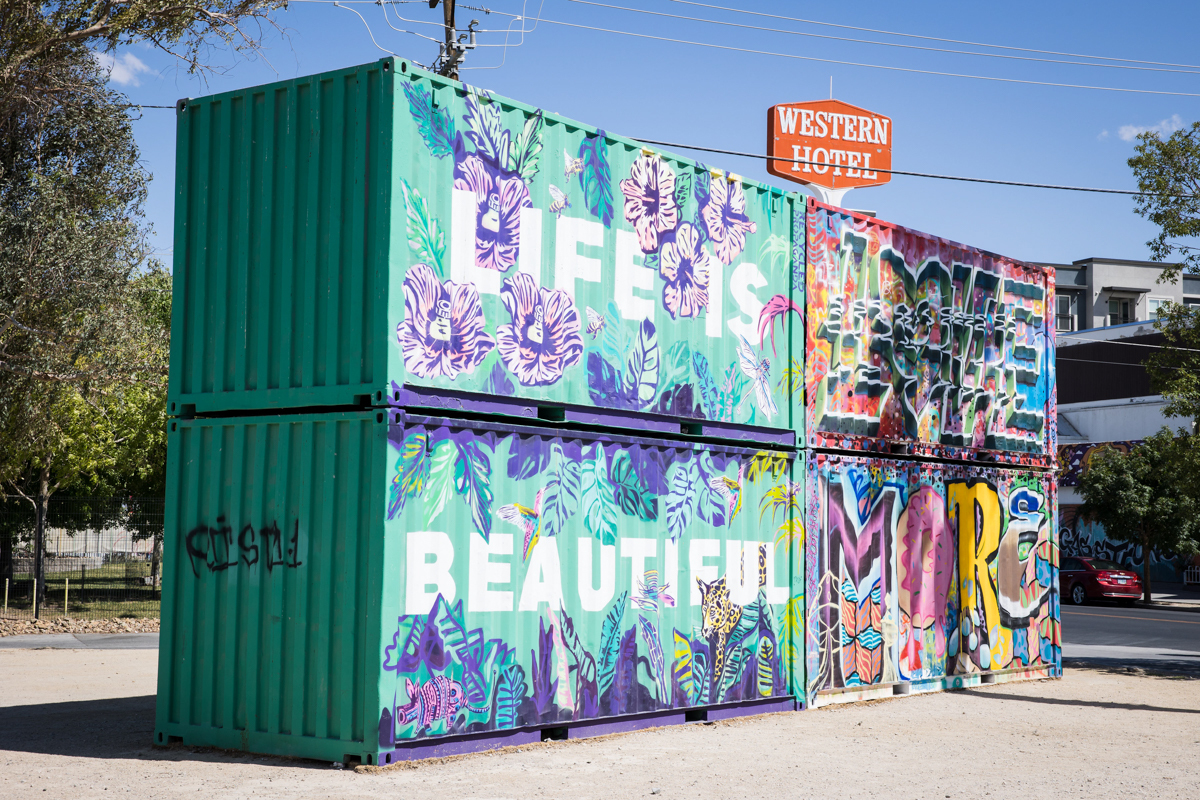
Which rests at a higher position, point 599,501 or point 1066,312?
point 1066,312

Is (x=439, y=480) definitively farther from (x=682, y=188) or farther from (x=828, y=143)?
(x=828, y=143)

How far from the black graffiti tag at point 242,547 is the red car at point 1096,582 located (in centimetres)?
2671

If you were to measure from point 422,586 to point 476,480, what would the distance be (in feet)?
3.16

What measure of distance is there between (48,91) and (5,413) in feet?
18.7

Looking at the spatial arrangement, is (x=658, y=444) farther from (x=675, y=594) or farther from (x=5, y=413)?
(x=5, y=413)

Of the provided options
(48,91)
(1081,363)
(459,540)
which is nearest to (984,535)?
(459,540)

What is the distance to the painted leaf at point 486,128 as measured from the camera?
9.13 m

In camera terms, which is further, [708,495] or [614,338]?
[708,495]

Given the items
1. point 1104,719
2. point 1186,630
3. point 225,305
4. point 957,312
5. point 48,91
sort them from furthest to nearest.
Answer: point 1186,630 → point 48,91 → point 957,312 → point 1104,719 → point 225,305

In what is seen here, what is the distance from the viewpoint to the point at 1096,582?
31.0 m

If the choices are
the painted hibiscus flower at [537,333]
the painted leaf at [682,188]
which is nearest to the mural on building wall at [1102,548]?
the painted leaf at [682,188]

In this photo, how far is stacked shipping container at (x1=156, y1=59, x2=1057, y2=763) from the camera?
8.48 m

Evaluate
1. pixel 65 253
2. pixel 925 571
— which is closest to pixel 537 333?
pixel 925 571

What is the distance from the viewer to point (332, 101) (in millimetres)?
8859
